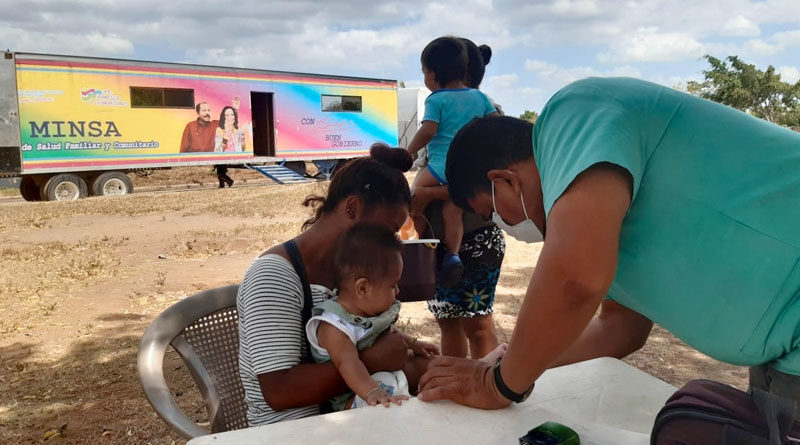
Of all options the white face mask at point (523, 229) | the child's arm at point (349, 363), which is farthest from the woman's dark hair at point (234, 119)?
the white face mask at point (523, 229)

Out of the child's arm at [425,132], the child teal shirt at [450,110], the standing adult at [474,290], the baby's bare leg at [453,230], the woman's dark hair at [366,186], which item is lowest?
the standing adult at [474,290]

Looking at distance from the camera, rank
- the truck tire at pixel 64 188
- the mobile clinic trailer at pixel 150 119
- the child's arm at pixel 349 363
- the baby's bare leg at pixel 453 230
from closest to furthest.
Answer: the child's arm at pixel 349 363
the baby's bare leg at pixel 453 230
the mobile clinic trailer at pixel 150 119
the truck tire at pixel 64 188

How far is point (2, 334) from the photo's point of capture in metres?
4.74

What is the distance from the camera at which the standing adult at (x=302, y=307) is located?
6.14ft

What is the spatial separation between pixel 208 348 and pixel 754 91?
1190 inches

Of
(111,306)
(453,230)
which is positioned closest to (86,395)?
(111,306)

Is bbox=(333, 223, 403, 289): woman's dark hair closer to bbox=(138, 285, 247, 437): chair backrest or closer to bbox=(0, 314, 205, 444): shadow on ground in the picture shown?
bbox=(138, 285, 247, 437): chair backrest

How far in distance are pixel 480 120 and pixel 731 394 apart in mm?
836

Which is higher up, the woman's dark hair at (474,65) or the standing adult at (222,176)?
the woman's dark hair at (474,65)

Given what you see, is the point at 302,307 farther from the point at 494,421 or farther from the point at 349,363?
the point at 494,421

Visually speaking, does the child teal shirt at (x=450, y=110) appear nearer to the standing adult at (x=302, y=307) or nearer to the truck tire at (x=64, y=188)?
the standing adult at (x=302, y=307)

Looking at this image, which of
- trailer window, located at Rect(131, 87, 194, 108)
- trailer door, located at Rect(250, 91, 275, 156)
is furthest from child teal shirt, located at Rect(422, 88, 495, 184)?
trailer door, located at Rect(250, 91, 275, 156)

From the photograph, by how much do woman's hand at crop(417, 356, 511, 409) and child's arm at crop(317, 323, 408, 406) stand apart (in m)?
0.10

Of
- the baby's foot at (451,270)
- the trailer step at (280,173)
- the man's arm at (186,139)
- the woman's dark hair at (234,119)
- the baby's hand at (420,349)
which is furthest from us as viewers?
the trailer step at (280,173)
